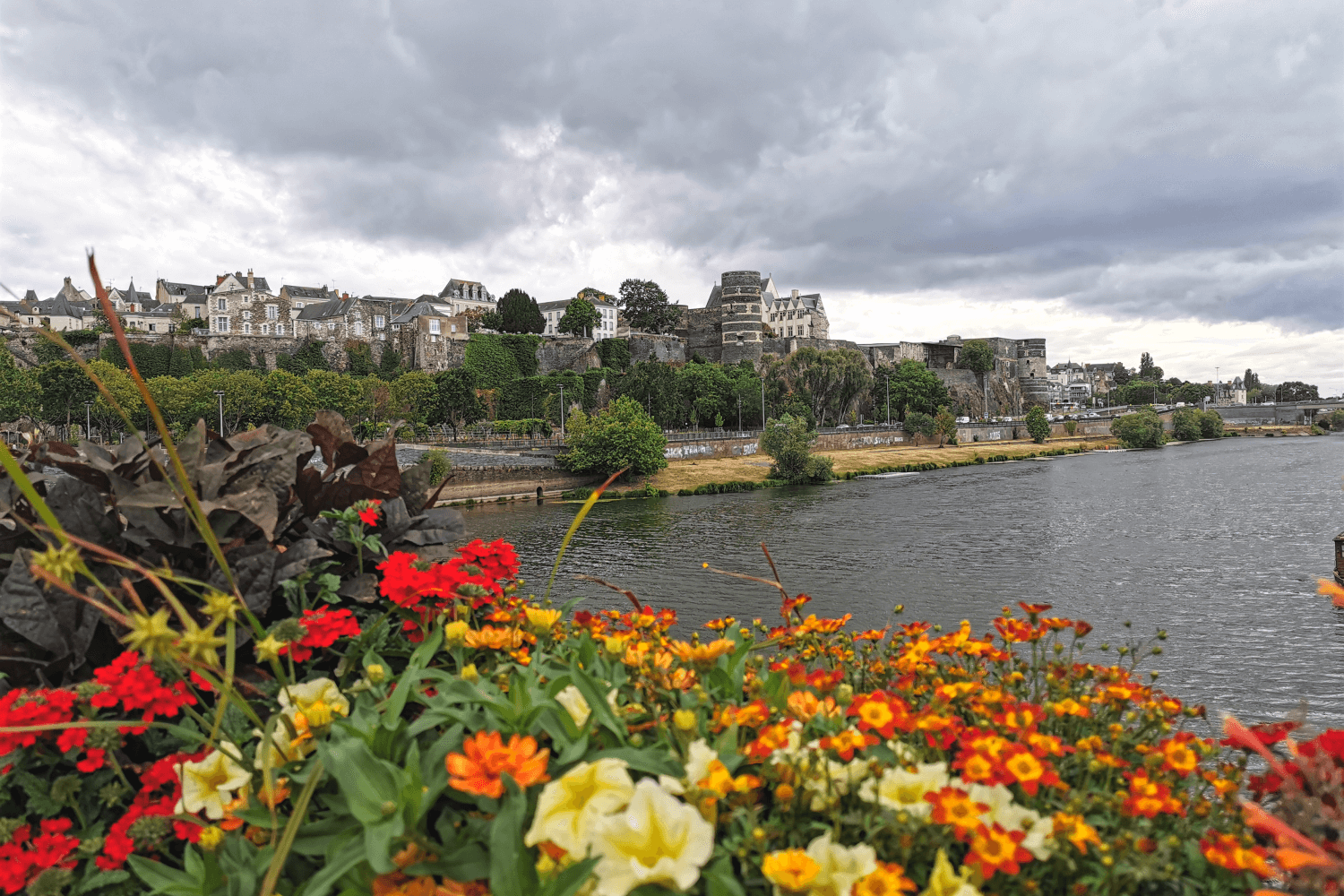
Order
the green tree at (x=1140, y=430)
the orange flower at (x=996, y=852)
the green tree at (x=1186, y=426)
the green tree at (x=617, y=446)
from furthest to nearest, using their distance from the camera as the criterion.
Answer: the green tree at (x=1186, y=426), the green tree at (x=1140, y=430), the green tree at (x=617, y=446), the orange flower at (x=996, y=852)

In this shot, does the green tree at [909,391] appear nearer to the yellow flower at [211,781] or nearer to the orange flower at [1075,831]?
A: the orange flower at [1075,831]

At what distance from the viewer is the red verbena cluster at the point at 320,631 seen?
294 cm

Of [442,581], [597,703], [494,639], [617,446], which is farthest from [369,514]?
[617,446]

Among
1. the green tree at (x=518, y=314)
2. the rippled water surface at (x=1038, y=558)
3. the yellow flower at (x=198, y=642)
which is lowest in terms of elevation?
the rippled water surface at (x=1038, y=558)

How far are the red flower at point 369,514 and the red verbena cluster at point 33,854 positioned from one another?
137 centimetres

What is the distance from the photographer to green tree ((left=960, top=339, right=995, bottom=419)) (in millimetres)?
115250

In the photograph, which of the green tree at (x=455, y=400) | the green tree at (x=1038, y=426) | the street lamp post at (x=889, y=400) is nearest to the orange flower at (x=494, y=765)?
the green tree at (x=455, y=400)

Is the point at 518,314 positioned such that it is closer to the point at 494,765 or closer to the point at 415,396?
the point at 415,396

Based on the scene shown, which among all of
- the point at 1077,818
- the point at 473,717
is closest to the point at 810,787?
the point at 1077,818

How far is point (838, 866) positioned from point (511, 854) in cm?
78

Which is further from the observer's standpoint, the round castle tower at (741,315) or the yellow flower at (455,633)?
the round castle tower at (741,315)

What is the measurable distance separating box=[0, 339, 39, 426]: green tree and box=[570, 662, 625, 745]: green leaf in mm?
61418

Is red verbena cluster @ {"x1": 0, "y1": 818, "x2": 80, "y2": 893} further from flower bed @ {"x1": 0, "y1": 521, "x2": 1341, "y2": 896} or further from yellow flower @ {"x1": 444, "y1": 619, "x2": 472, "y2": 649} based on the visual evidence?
yellow flower @ {"x1": 444, "y1": 619, "x2": 472, "y2": 649}

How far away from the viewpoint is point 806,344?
9131 cm
